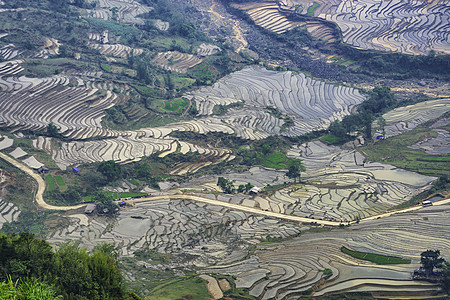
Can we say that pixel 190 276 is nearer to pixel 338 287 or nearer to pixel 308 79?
pixel 338 287

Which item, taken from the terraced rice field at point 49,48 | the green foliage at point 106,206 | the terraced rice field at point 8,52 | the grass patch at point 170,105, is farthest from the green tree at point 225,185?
the terraced rice field at point 8,52

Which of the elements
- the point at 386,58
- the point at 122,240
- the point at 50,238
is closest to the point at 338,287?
the point at 122,240

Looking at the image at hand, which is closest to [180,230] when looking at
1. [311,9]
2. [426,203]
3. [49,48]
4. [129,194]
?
[129,194]

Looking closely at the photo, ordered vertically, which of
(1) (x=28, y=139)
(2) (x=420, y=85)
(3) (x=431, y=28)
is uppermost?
(3) (x=431, y=28)

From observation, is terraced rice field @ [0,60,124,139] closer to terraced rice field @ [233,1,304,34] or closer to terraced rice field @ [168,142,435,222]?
terraced rice field @ [168,142,435,222]

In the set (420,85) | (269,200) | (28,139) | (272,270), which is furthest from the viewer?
Answer: (420,85)

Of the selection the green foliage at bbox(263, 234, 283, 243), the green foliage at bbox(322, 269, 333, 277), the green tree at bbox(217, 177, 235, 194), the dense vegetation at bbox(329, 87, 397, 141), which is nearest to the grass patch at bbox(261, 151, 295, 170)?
the green tree at bbox(217, 177, 235, 194)

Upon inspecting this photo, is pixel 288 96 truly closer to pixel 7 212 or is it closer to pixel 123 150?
pixel 123 150
